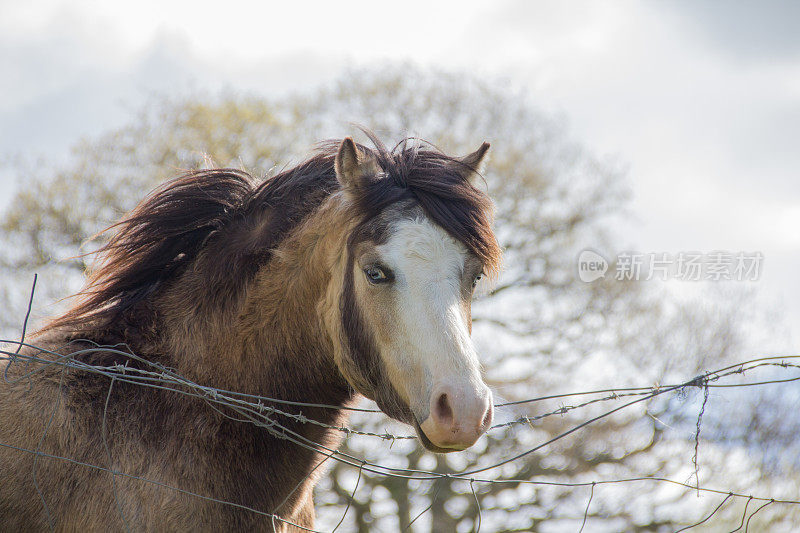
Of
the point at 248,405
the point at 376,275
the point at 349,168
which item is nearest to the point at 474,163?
the point at 349,168

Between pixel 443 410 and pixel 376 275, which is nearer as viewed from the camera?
pixel 443 410

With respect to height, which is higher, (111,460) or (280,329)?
(280,329)

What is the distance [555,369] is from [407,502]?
13.0ft

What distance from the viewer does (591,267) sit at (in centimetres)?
1422

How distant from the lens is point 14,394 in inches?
118

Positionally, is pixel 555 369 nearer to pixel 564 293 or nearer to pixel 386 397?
pixel 564 293

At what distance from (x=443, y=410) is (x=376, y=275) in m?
0.67

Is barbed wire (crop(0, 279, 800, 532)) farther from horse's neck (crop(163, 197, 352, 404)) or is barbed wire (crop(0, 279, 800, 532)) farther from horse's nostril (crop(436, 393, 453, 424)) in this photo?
horse's nostril (crop(436, 393, 453, 424))

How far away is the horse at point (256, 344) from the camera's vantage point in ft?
9.10

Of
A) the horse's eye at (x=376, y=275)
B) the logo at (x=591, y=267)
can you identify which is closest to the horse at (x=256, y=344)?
the horse's eye at (x=376, y=275)

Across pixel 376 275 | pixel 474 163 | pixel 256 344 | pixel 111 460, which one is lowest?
pixel 111 460

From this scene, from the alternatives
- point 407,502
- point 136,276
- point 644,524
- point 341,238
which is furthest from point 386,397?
point 644,524

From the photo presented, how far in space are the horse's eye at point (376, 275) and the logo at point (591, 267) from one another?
12.0 metres

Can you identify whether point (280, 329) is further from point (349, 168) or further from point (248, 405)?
point (349, 168)
